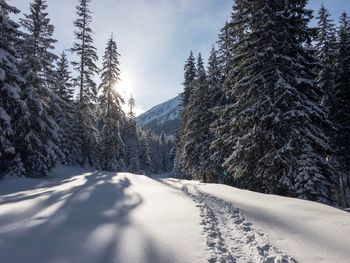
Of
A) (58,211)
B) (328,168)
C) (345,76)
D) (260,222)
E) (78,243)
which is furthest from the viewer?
(345,76)

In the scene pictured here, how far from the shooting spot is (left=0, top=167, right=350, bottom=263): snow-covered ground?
4949 millimetres

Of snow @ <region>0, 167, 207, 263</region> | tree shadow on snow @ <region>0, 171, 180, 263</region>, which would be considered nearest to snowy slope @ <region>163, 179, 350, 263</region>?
snow @ <region>0, 167, 207, 263</region>

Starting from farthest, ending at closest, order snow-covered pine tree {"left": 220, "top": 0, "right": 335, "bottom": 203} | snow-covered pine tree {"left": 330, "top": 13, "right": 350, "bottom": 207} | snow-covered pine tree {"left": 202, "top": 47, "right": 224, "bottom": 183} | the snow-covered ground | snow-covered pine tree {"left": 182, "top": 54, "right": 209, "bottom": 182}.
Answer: snow-covered pine tree {"left": 182, "top": 54, "right": 209, "bottom": 182}
snow-covered pine tree {"left": 202, "top": 47, "right": 224, "bottom": 183}
snow-covered pine tree {"left": 330, "top": 13, "right": 350, "bottom": 207}
snow-covered pine tree {"left": 220, "top": 0, "right": 335, "bottom": 203}
the snow-covered ground

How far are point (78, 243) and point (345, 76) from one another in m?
24.0

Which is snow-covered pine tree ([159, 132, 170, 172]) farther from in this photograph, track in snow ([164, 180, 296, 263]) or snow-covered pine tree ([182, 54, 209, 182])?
track in snow ([164, 180, 296, 263])

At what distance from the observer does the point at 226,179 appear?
24.9m

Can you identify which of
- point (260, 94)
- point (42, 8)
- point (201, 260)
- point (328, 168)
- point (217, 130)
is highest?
point (42, 8)

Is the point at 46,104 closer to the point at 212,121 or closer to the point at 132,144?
the point at 212,121

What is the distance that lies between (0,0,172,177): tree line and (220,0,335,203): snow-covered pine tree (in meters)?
10.9

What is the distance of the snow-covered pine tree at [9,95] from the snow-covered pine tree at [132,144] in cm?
3764

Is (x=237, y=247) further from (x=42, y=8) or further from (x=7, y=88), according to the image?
(x=42, y=8)

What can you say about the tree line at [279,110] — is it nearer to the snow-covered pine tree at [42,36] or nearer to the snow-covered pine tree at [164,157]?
the snow-covered pine tree at [42,36]

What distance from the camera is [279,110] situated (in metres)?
14.0

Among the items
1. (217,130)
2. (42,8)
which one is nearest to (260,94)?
(217,130)
